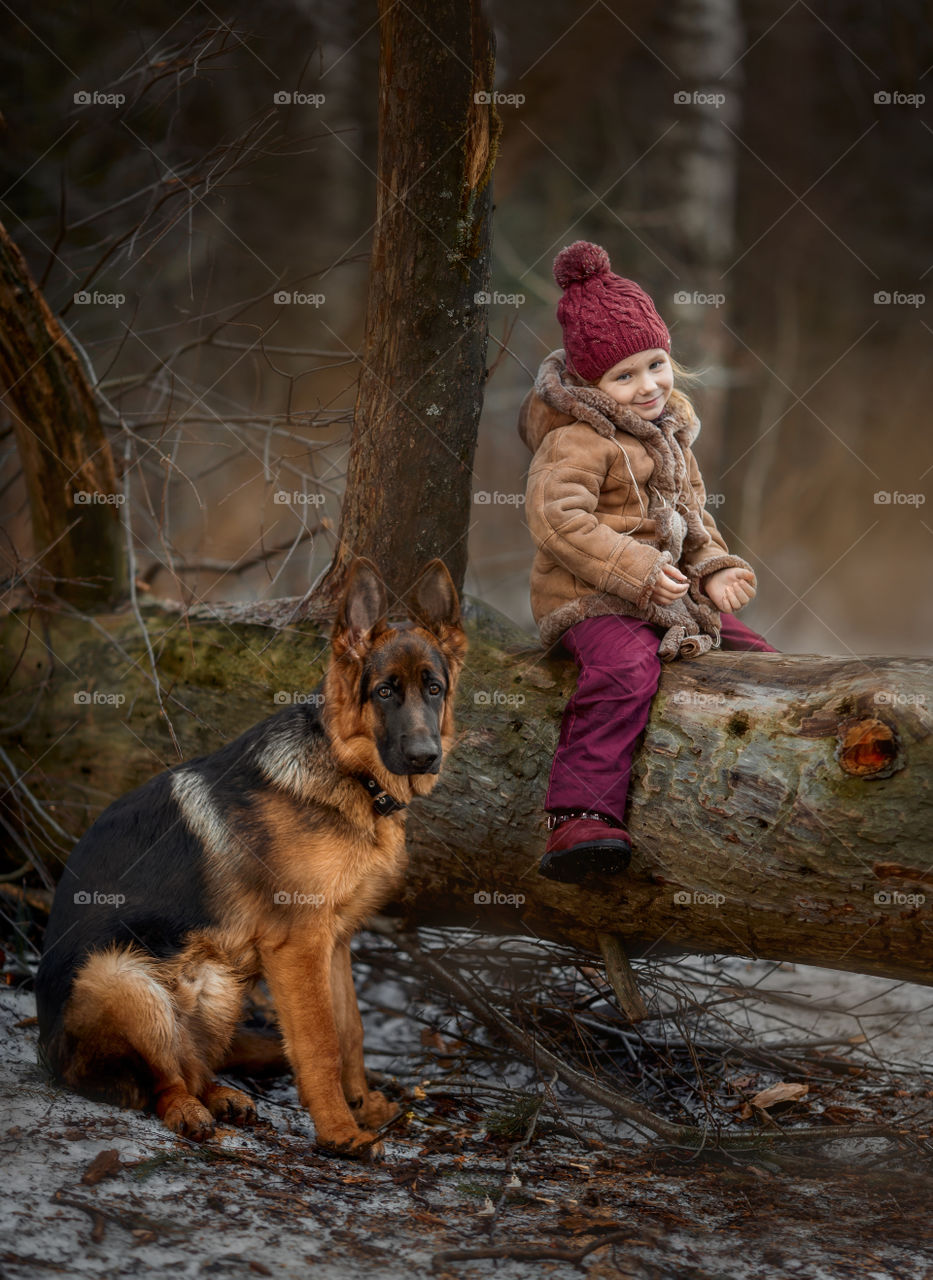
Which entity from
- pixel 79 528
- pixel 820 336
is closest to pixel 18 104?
pixel 79 528

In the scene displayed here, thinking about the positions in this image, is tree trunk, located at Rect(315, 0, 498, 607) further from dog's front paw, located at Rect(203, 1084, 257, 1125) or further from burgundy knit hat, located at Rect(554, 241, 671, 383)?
dog's front paw, located at Rect(203, 1084, 257, 1125)

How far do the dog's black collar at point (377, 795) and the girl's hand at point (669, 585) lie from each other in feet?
3.70

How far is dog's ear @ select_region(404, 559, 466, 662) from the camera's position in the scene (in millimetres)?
3328

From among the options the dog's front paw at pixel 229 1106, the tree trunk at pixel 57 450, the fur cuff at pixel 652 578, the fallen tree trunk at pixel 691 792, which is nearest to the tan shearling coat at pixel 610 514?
the fur cuff at pixel 652 578

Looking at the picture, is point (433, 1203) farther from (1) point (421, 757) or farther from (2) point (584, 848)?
(1) point (421, 757)

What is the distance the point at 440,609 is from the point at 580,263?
130cm

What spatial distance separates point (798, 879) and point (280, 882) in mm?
1635

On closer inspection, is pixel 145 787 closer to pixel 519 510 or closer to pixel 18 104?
pixel 18 104

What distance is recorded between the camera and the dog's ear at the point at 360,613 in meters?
3.20

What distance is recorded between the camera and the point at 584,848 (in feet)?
10.2

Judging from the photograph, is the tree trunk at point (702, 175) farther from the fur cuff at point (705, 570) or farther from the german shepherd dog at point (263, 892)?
the german shepherd dog at point (263, 892)

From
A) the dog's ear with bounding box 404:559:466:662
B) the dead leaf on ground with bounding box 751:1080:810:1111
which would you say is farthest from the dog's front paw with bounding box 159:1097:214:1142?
the dead leaf on ground with bounding box 751:1080:810:1111

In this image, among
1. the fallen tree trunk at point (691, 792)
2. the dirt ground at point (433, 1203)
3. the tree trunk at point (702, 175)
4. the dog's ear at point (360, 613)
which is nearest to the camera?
the dirt ground at point (433, 1203)

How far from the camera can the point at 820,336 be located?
39.6ft
